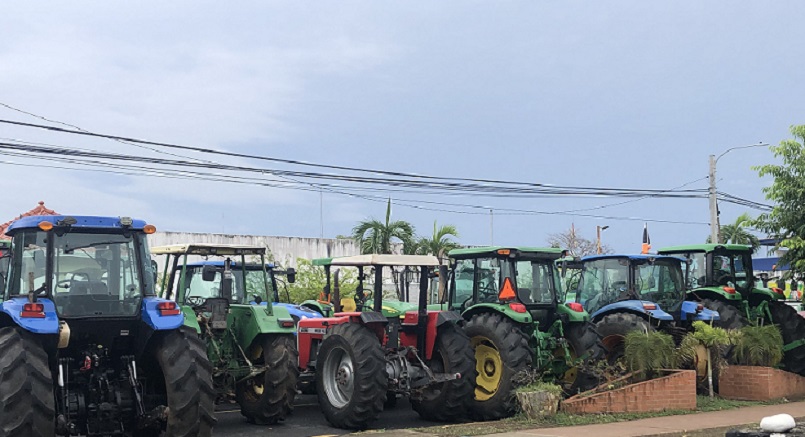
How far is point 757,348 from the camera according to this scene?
1689 cm

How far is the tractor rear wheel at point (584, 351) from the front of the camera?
15.0 m

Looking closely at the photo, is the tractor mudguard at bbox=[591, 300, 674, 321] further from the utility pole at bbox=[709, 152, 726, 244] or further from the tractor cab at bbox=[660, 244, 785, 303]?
the utility pole at bbox=[709, 152, 726, 244]

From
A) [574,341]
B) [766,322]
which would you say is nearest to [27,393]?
[574,341]

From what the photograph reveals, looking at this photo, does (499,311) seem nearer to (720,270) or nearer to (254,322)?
(254,322)

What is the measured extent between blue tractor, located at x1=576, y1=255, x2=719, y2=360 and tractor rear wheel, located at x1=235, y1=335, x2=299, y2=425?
251 inches

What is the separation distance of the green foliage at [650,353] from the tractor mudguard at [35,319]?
9461 mm

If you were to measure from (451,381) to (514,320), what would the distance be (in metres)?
1.33

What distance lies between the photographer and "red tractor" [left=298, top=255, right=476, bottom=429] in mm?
13078

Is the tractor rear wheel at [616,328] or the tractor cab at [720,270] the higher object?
the tractor cab at [720,270]

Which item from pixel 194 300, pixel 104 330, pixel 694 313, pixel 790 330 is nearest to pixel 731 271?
pixel 790 330

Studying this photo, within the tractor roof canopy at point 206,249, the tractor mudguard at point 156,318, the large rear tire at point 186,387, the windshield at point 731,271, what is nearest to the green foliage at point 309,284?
the windshield at point 731,271

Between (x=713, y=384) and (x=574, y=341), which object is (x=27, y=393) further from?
(x=713, y=384)

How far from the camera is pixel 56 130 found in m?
21.3

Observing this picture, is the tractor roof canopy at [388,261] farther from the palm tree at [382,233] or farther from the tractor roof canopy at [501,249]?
the palm tree at [382,233]
